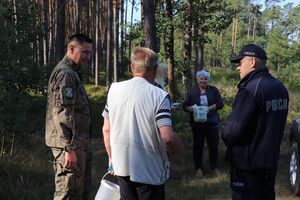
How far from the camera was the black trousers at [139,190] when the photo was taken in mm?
3863

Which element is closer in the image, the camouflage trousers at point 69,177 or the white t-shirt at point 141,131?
the white t-shirt at point 141,131

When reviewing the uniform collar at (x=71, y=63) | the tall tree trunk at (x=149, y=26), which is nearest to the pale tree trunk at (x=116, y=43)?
the tall tree trunk at (x=149, y=26)

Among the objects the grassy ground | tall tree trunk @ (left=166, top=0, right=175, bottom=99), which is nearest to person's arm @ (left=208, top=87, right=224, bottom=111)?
the grassy ground

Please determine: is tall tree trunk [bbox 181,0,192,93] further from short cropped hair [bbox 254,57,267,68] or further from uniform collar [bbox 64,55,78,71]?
short cropped hair [bbox 254,57,267,68]

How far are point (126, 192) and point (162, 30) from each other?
10848mm

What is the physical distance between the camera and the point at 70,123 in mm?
4512

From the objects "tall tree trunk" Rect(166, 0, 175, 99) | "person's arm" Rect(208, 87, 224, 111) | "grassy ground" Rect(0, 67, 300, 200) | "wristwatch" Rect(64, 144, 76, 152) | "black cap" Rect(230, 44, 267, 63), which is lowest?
"grassy ground" Rect(0, 67, 300, 200)

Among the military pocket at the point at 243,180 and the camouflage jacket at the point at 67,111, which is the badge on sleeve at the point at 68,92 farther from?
the military pocket at the point at 243,180

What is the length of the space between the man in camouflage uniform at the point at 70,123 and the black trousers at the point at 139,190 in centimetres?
74

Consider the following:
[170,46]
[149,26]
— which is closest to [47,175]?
[149,26]

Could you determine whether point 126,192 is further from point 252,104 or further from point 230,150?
point 252,104

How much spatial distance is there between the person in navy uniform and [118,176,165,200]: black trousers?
77cm

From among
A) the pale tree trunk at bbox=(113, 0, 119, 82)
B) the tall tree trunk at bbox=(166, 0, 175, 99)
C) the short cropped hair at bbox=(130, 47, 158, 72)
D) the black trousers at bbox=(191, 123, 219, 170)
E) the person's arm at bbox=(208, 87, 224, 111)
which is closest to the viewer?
the short cropped hair at bbox=(130, 47, 158, 72)

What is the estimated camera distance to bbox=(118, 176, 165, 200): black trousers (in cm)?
386
